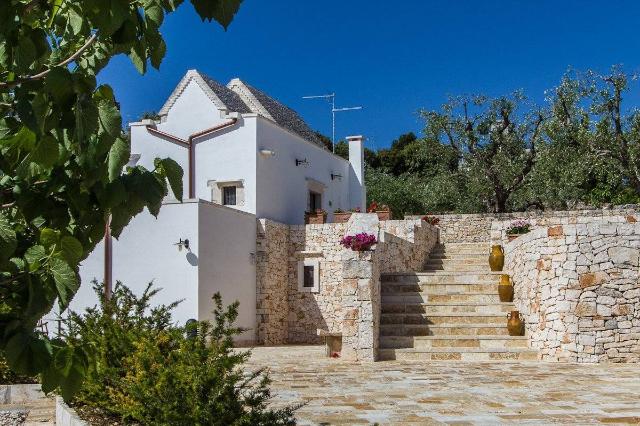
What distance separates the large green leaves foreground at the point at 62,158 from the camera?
1.84 metres

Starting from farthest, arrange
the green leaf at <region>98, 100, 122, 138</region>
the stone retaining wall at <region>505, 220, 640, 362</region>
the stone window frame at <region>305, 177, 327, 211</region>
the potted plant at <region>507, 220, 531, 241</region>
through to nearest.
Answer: the stone window frame at <region>305, 177, 327, 211</region>, the potted plant at <region>507, 220, 531, 241</region>, the stone retaining wall at <region>505, 220, 640, 362</region>, the green leaf at <region>98, 100, 122, 138</region>

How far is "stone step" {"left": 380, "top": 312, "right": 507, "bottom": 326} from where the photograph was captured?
1409 centimetres

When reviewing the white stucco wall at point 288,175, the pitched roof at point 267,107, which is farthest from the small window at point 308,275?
the pitched roof at point 267,107

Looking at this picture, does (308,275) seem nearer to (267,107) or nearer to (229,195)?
(229,195)

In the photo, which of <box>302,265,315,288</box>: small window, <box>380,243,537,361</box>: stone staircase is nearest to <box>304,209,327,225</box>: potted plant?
<box>302,265,315,288</box>: small window

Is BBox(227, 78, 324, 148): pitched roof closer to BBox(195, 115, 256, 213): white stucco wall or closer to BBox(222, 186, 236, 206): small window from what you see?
BBox(195, 115, 256, 213): white stucco wall

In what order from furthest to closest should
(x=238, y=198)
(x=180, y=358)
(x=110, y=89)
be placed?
(x=238, y=198), (x=180, y=358), (x=110, y=89)

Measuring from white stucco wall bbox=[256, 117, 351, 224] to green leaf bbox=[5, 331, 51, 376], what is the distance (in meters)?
17.4

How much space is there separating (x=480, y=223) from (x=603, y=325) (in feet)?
39.8

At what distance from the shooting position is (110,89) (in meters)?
2.12

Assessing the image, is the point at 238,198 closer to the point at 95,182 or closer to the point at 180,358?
the point at 180,358

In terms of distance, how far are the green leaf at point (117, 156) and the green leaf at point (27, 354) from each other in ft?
1.73

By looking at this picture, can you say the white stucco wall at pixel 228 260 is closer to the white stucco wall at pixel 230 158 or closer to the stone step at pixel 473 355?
the white stucco wall at pixel 230 158

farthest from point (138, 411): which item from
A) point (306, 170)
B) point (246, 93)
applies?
point (246, 93)
